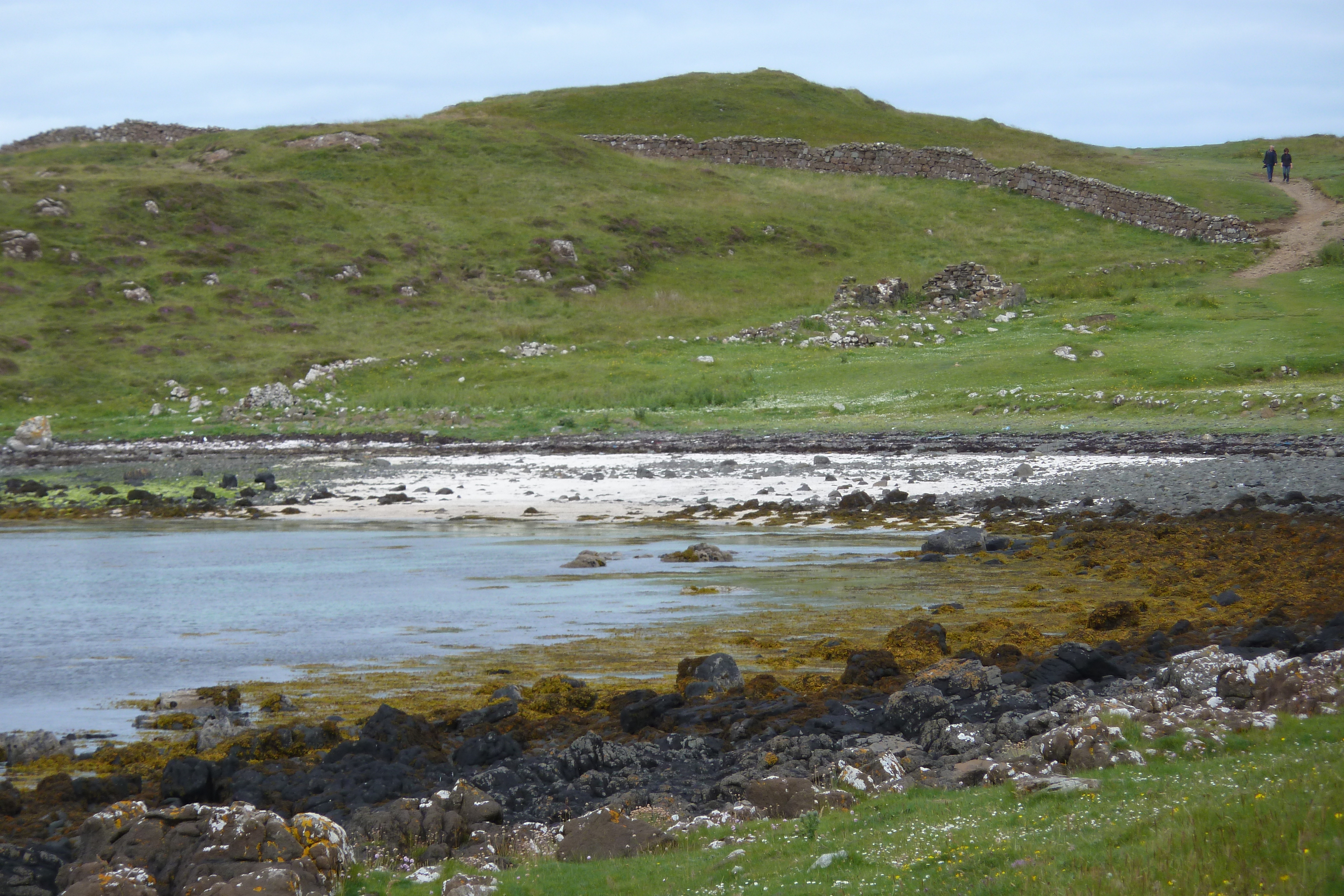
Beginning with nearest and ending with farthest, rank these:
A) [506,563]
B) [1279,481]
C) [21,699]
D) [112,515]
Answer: [21,699], [506,563], [1279,481], [112,515]

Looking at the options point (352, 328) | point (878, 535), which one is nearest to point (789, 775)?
point (878, 535)

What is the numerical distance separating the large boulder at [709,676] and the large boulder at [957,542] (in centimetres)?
796

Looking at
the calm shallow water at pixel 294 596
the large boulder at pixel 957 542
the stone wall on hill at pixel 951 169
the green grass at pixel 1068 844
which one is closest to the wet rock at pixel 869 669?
the green grass at pixel 1068 844

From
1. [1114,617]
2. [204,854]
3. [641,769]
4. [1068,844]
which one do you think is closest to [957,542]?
[1114,617]

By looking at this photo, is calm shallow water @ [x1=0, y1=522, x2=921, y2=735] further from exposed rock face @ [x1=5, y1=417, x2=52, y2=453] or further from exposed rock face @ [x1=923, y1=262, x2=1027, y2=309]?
exposed rock face @ [x1=923, y1=262, x2=1027, y2=309]

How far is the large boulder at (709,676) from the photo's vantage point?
449 inches

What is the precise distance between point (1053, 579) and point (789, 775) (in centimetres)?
926

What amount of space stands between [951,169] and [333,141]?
43.1 m

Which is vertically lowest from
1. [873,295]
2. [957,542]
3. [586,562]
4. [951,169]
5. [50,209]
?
[586,562]

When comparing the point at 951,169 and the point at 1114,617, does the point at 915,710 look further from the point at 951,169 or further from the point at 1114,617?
the point at 951,169

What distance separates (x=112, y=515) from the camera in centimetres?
2742

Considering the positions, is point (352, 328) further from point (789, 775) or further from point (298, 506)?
point (789, 775)

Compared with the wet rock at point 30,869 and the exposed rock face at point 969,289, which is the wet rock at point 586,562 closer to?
the wet rock at point 30,869

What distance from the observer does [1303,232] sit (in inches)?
2156
